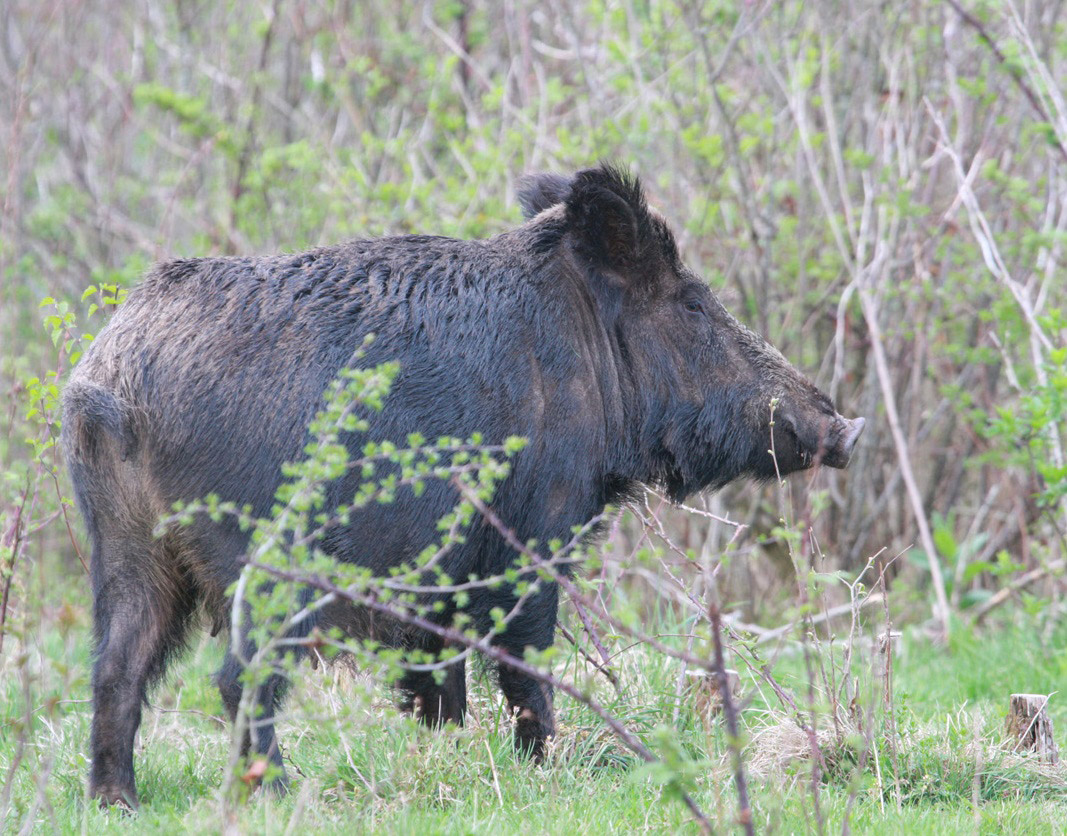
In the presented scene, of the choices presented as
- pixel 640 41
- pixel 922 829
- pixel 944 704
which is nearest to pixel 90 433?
pixel 922 829

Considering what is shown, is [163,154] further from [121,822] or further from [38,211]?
[121,822]

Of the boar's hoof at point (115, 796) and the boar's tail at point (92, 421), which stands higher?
the boar's tail at point (92, 421)

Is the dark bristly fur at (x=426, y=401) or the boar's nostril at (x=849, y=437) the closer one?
the dark bristly fur at (x=426, y=401)

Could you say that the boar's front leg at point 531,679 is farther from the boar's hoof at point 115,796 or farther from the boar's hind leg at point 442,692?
the boar's hoof at point 115,796

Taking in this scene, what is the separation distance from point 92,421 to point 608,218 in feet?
6.41

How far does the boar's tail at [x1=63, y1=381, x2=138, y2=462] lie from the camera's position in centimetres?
385

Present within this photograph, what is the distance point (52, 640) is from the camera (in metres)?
6.96

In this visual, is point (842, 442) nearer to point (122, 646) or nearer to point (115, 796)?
point (122, 646)

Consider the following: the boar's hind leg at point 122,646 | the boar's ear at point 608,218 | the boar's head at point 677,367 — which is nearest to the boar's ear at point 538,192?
the boar's head at point 677,367

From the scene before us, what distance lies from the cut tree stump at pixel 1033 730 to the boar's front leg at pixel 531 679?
5.40 ft

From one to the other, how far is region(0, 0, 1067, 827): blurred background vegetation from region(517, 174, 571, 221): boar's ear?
2146 mm

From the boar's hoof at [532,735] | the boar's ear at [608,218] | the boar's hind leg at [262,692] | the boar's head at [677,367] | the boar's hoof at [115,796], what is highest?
the boar's ear at [608,218]

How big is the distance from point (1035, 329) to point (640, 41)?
342cm

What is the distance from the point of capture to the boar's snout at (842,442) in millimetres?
4895
